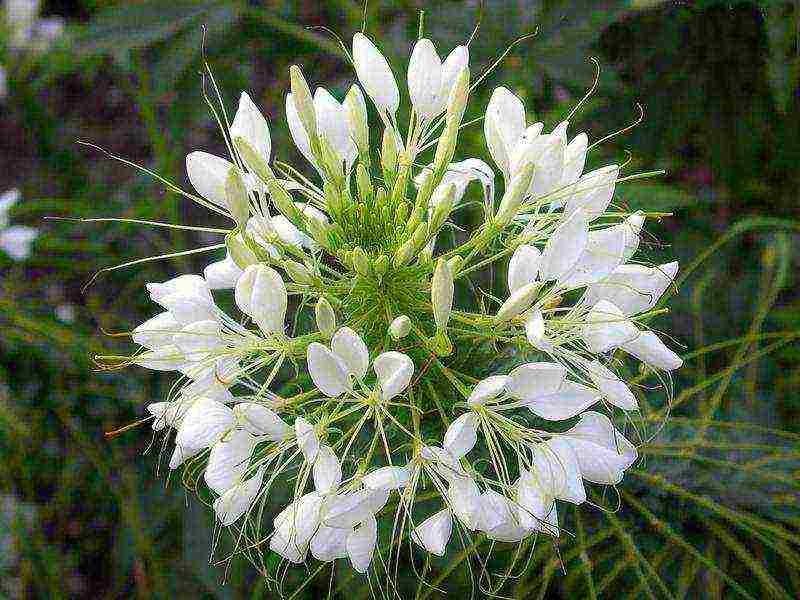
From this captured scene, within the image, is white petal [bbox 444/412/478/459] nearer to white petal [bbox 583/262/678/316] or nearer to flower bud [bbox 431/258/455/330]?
flower bud [bbox 431/258/455/330]

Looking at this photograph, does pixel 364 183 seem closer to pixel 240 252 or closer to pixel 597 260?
pixel 240 252

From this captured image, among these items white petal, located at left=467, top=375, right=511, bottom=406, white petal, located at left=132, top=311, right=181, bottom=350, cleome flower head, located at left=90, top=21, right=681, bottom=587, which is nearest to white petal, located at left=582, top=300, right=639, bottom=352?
cleome flower head, located at left=90, top=21, right=681, bottom=587

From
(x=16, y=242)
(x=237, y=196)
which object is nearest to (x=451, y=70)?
(x=237, y=196)

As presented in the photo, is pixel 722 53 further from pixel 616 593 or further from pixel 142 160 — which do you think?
pixel 142 160

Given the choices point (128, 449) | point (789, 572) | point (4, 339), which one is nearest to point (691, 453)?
point (789, 572)

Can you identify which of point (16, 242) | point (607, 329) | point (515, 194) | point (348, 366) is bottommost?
point (16, 242)

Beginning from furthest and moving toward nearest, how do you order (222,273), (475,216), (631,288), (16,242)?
1. (16,242)
2. (475,216)
3. (222,273)
4. (631,288)

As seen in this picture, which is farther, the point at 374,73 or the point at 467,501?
the point at 374,73
